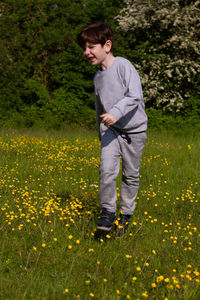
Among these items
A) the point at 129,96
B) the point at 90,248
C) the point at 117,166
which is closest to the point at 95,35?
the point at 129,96

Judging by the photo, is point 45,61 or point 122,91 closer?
point 122,91

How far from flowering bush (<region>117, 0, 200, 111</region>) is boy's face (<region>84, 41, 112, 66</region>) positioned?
9.40 m

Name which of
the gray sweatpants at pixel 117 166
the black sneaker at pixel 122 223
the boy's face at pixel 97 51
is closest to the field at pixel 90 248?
the black sneaker at pixel 122 223

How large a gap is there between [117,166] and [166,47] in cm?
1055

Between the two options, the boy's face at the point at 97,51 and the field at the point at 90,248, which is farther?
the boy's face at the point at 97,51

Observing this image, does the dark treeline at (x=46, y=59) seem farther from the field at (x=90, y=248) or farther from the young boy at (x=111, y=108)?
the young boy at (x=111, y=108)

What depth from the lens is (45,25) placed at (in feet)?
44.3

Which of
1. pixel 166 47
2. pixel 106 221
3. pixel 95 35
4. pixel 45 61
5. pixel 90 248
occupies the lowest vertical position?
pixel 90 248

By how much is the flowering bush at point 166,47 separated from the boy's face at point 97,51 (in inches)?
370

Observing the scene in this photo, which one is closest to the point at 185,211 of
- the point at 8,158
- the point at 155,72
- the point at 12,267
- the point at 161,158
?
the point at 12,267

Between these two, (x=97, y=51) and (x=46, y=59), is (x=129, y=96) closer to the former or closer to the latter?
(x=97, y=51)

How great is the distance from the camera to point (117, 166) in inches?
131

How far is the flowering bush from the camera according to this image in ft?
40.7

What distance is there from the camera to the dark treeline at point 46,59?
1280 cm
